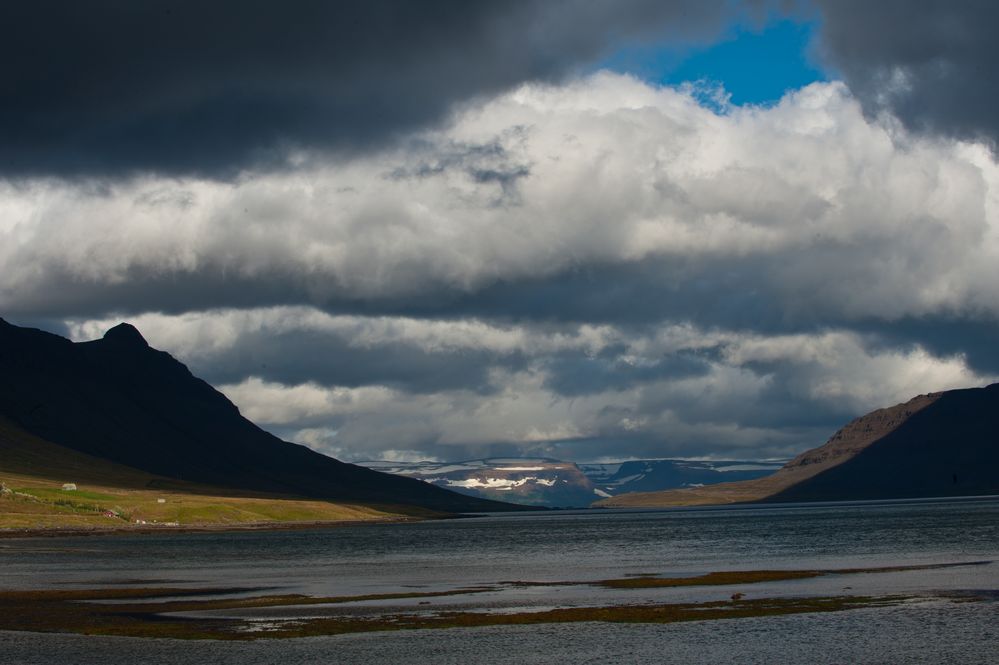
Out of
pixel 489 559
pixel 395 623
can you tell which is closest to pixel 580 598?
pixel 395 623

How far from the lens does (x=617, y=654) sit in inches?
2813

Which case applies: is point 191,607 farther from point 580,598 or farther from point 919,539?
point 919,539

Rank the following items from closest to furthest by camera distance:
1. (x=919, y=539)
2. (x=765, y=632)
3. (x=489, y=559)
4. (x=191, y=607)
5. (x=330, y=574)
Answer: (x=765, y=632) → (x=191, y=607) → (x=330, y=574) → (x=489, y=559) → (x=919, y=539)

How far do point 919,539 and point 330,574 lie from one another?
344ft

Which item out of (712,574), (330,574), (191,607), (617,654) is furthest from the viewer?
(330,574)

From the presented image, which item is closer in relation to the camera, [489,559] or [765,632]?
[765,632]

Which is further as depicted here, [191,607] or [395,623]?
[191,607]

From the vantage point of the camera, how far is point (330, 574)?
477ft

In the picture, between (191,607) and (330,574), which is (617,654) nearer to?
(191,607)

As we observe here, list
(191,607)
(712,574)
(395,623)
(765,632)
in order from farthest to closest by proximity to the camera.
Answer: (712,574) < (191,607) < (395,623) < (765,632)

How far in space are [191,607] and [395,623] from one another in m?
24.5

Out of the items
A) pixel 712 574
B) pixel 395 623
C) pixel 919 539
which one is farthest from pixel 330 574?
pixel 919 539

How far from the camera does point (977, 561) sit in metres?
134

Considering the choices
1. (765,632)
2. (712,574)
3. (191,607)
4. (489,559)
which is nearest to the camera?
(765,632)
